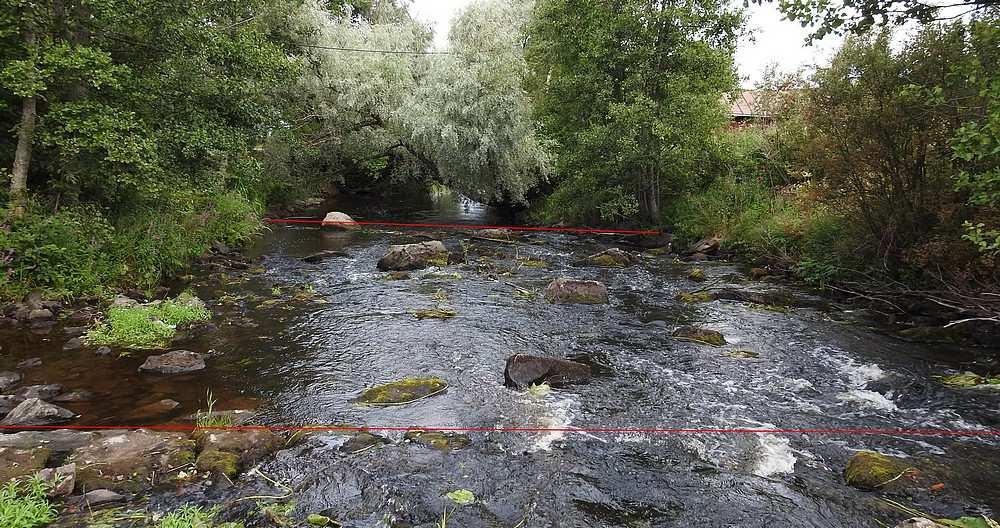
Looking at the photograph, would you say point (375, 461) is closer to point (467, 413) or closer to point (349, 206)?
point (467, 413)

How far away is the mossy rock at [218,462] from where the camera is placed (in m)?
5.96

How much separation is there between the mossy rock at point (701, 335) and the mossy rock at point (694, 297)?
2687mm

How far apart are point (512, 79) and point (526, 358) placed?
721 inches

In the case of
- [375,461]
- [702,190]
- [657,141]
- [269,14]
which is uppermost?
[269,14]

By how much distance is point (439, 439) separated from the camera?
6977 millimetres

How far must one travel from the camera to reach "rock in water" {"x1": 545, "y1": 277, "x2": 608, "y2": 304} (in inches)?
537

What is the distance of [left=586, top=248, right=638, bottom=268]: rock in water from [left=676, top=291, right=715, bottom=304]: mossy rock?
12.8ft

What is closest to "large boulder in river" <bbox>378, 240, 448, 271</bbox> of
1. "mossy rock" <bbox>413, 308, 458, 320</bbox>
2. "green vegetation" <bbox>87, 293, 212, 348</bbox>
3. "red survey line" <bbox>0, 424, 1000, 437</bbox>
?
"mossy rock" <bbox>413, 308, 458, 320</bbox>

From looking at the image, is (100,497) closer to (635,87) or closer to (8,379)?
(8,379)

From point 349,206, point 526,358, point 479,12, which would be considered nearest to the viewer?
point 526,358

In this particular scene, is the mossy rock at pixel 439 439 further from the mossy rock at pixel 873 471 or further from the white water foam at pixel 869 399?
the white water foam at pixel 869 399

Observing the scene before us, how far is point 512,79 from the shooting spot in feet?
80.5

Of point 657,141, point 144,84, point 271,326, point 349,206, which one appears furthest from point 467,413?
point 349,206

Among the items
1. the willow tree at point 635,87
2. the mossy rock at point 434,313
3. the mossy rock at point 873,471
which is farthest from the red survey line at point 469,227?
the mossy rock at point 873,471
